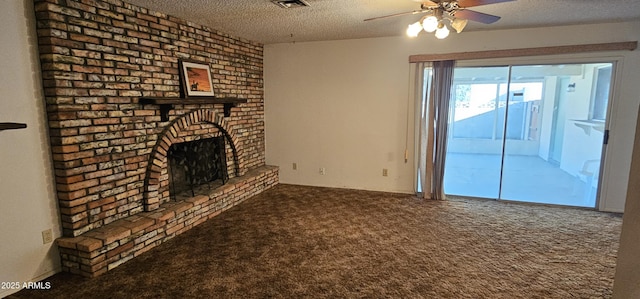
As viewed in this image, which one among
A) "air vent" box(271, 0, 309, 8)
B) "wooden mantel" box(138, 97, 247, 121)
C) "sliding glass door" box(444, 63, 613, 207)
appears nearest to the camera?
"air vent" box(271, 0, 309, 8)

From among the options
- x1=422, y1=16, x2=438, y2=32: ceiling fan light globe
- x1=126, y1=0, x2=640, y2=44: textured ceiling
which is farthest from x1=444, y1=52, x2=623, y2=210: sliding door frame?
x1=422, y1=16, x2=438, y2=32: ceiling fan light globe

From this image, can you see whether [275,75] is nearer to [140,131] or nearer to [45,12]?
[140,131]

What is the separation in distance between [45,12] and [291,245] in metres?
2.64

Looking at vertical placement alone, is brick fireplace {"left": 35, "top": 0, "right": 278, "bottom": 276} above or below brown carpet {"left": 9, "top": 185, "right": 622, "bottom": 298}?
above

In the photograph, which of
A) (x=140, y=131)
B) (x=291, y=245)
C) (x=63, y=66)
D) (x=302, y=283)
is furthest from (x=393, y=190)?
(x=63, y=66)

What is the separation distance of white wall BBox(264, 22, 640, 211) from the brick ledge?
147cm

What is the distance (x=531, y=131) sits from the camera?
14.1 ft

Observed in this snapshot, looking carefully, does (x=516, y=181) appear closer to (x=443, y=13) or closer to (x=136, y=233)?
(x=443, y=13)

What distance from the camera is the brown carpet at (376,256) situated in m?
2.34

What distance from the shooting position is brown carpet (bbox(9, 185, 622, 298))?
7.69ft

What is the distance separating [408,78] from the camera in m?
4.55

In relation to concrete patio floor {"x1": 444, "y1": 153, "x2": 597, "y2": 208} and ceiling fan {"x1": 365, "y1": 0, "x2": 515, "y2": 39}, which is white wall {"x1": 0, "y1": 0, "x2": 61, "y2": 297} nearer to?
ceiling fan {"x1": 365, "y1": 0, "x2": 515, "y2": 39}

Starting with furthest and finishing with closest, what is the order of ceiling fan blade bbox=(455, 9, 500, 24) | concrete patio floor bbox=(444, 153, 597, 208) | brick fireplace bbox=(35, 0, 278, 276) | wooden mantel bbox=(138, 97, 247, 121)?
1. concrete patio floor bbox=(444, 153, 597, 208)
2. wooden mantel bbox=(138, 97, 247, 121)
3. ceiling fan blade bbox=(455, 9, 500, 24)
4. brick fireplace bbox=(35, 0, 278, 276)

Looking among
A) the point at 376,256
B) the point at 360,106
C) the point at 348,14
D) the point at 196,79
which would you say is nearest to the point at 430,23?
the point at 348,14
